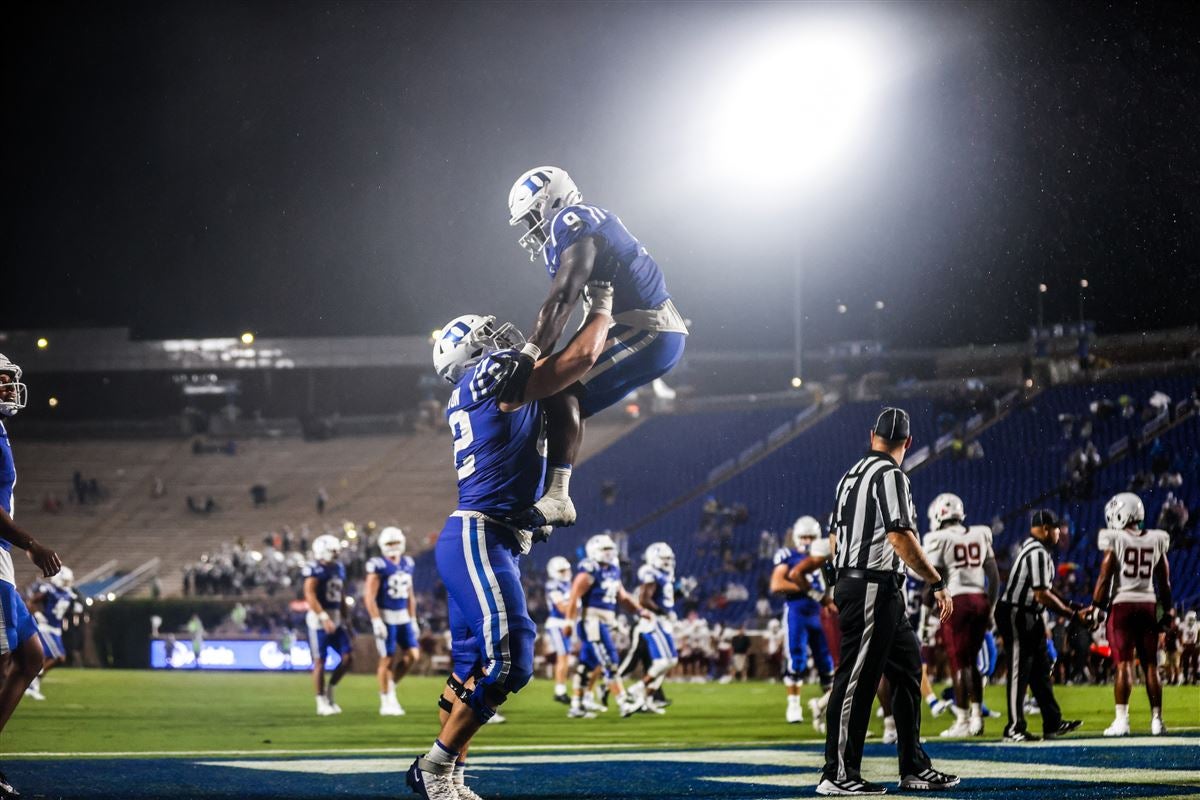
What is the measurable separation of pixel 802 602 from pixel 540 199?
26.4 ft

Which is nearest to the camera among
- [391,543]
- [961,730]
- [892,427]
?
[892,427]

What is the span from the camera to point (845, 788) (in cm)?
703

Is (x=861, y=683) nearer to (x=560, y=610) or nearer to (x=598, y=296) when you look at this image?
(x=598, y=296)

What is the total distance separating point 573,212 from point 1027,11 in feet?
33.8

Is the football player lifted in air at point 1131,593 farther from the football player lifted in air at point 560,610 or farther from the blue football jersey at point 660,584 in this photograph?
the football player lifted in air at point 560,610

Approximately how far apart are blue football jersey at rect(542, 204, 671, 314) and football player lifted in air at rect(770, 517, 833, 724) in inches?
280

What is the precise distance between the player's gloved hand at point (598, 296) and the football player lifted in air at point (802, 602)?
7.33 meters

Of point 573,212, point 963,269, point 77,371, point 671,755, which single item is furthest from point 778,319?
point 573,212

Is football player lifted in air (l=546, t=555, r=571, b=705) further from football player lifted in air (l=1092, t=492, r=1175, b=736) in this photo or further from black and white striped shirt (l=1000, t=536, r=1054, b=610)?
football player lifted in air (l=1092, t=492, r=1175, b=736)

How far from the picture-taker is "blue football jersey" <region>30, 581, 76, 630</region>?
22062 mm

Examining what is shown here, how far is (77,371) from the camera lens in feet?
150

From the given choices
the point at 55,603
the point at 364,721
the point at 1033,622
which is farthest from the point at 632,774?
the point at 55,603

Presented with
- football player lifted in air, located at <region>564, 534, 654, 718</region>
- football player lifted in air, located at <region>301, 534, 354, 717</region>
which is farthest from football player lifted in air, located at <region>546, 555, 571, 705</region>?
football player lifted in air, located at <region>301, 534, 354, 717</region>

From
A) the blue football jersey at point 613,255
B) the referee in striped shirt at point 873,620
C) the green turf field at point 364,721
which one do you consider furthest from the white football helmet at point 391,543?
the blue football jersey at point 613,255
